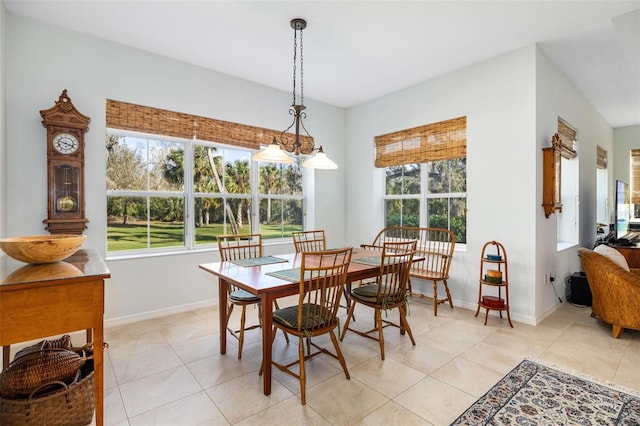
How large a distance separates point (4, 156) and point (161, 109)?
4.57 ft

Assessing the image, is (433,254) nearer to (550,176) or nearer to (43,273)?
(550,176)

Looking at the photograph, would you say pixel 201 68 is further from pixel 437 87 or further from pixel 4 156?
pixel 437 87

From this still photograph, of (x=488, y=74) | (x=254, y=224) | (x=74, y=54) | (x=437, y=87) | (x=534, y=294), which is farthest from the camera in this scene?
(x=254, y=224)

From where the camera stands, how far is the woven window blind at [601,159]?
5562 mm

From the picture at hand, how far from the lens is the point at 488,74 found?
359 cm

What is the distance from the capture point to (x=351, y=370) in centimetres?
238

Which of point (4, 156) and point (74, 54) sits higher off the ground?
point (74, 54)

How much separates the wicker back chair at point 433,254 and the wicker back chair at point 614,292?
131 cm

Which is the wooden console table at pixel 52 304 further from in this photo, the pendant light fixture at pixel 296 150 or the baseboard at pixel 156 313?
the baseboard at pixel 156 313

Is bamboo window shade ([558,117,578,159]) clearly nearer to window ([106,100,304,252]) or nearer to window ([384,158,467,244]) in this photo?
window ([384,158,467,244])

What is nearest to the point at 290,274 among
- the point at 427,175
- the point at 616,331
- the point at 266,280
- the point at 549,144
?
the point at 266,280

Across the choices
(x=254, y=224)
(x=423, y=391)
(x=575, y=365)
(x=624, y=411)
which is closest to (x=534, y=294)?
(x=575, y=365)

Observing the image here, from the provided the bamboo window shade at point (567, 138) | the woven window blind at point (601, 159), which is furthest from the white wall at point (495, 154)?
the woven window blind at point (601, 159)

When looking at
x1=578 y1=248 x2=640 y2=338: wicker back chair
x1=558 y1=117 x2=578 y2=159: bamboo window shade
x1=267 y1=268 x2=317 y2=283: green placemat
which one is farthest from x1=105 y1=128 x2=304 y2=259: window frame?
x1=558 y1=117 x2=578 y2=159: bamboo window shade
